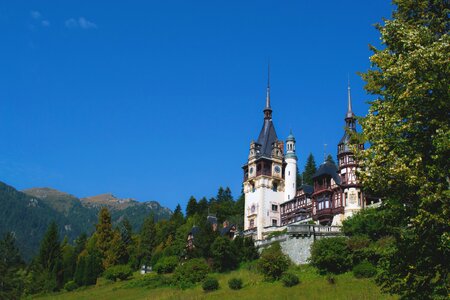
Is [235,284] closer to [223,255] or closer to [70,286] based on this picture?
[223,255]

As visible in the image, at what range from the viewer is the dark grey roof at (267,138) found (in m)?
85.1

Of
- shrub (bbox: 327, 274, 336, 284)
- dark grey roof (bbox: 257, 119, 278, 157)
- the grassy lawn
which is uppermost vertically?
dark grey roof (bbox: 257, 119, 278, 157)

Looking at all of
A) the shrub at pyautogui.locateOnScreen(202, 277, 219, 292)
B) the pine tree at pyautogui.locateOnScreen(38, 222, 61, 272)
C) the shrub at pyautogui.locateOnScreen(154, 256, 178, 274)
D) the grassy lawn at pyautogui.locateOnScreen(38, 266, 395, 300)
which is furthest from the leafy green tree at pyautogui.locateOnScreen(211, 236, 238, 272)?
the pine tree at pyautogui.locateOnScreen(38, 222, 61, 272)

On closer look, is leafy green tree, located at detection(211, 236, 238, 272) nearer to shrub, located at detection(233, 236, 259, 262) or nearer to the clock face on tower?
shrub, located at detection(233, 236, 259, 262)

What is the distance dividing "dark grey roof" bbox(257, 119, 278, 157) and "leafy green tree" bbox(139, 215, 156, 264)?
22.2 metres

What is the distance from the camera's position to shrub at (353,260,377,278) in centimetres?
4909

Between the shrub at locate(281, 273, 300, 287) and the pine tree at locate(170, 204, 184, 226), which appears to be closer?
the shrub at locate(281, 273, 300, 287)

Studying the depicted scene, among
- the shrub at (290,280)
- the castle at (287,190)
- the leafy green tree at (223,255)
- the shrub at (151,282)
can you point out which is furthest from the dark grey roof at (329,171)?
the shrub at (151,282)

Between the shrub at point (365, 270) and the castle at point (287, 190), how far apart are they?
1830cm

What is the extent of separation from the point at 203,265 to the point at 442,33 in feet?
155

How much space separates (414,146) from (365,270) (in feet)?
109

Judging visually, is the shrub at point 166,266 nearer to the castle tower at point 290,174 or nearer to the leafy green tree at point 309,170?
the castle tower at point 290,174

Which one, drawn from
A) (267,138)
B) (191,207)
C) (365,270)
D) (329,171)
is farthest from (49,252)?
(365,270)

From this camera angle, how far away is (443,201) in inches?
674
